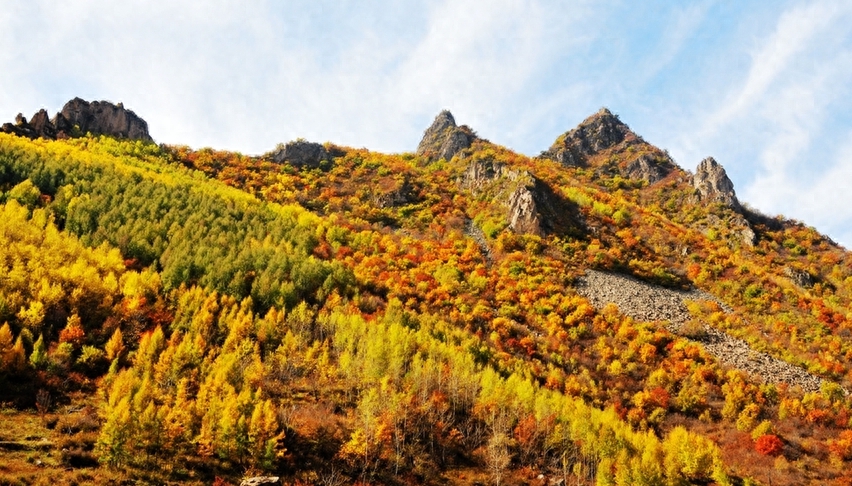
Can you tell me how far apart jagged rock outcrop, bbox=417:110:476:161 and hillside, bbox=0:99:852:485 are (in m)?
34.9

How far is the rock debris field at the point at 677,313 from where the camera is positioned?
50750 millimetres

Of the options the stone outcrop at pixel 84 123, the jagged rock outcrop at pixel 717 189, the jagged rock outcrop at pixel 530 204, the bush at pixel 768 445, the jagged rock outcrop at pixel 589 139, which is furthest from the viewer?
the jagged rock outcrop at pixel 589 139

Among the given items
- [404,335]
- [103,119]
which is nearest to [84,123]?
[103,119]

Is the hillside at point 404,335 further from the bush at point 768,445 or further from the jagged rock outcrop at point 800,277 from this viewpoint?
the jagged rock outcrop at point 800,277

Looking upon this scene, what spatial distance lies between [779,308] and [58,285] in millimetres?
82563

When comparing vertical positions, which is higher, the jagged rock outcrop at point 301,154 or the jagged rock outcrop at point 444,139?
the jagged rock outcrop at point 444,139

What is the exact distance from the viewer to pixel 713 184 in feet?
359

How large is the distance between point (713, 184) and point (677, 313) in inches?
2326

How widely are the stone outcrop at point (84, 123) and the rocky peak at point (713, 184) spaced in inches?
5136

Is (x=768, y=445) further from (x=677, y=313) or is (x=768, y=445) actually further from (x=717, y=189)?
(x=717, y=189)

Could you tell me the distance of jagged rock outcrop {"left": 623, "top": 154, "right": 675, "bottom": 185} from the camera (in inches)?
4948

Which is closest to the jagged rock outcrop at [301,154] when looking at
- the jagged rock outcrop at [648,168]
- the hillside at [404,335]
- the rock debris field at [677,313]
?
the hillside at [404,335]

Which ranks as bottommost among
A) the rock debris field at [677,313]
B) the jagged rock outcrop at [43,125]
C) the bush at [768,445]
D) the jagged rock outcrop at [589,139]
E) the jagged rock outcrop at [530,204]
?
the bush at [768,445]

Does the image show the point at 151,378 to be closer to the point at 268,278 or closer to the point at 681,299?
the point at 268,278
